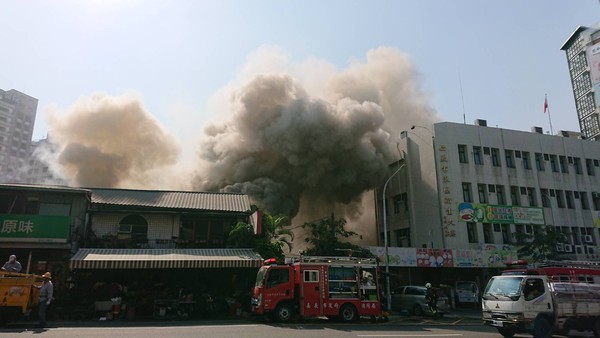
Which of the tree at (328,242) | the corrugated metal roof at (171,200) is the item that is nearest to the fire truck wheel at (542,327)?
the tree at (328,242)

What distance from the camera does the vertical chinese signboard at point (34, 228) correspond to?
17.5 meters

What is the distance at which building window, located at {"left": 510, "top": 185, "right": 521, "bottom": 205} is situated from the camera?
33188 mm

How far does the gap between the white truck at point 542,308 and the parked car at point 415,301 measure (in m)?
8.00

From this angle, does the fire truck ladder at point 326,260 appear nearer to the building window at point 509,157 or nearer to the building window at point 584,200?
the building window at point 509,157

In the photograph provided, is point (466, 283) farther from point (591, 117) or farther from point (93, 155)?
point (591, 117)

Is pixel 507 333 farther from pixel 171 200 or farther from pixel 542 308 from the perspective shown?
pixel 171 200

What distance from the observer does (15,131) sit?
83938 mm

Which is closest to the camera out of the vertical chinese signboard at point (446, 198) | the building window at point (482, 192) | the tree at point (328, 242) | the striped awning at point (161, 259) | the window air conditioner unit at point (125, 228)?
the striped awning at point (161, 259)

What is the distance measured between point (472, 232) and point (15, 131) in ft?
293

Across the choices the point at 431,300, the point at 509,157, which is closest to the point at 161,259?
the point at 431,300

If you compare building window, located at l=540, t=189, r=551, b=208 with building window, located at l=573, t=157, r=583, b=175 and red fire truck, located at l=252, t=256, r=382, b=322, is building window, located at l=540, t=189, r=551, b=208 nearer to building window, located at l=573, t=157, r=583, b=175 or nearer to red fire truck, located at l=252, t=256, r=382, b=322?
building window, located at l=573, t=157, r=583, b=175

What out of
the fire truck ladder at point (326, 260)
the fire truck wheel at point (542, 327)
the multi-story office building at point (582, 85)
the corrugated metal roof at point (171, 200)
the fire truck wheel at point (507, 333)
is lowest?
the fire truck wheel at point (507, 333)

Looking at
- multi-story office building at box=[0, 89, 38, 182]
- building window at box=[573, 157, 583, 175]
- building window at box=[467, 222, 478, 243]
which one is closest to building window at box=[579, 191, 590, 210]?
building window at box=[573, 157, 583, 175]

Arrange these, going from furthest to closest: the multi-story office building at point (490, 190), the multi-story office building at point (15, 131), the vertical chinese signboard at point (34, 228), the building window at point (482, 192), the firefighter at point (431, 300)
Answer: the multi-story office building at point (15, 131), the building window at point (482, 192), the multi-story office building at point (490, 190), the firefighter at point (431, 300), the vertical chinese signboard at point (34, 228)
